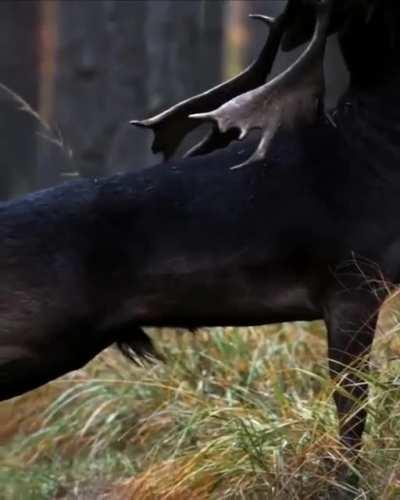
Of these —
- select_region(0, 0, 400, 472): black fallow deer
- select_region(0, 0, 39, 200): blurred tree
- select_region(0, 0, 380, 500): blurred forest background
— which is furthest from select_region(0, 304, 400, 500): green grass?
select_region(0, 0, 39, 200): blurred tree

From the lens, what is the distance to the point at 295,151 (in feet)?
17.2

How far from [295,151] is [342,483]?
1.18 meters

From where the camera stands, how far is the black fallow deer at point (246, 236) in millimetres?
4949

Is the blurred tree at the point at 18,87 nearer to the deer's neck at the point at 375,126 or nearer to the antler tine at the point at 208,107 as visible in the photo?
the antler tine at the point at 208,107

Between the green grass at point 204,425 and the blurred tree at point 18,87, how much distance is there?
10.8ft

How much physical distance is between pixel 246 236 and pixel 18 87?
5677mm

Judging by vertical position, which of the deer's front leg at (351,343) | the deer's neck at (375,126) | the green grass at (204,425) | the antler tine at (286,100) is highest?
the antler tine at (286,100)

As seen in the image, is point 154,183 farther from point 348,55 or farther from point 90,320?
point 348,55

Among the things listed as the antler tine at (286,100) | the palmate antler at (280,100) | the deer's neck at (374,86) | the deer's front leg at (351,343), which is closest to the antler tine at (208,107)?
the palmate antler at (280,100)

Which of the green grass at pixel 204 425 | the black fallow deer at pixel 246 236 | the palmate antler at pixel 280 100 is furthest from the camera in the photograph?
the green grass at pixel 204 425

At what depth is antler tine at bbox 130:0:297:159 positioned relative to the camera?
18.1ft

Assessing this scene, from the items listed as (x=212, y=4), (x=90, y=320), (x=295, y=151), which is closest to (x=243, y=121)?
(x=295, y=151)

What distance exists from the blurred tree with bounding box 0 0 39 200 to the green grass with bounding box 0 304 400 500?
3.29 m

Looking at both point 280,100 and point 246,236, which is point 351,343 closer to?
point 246,236
